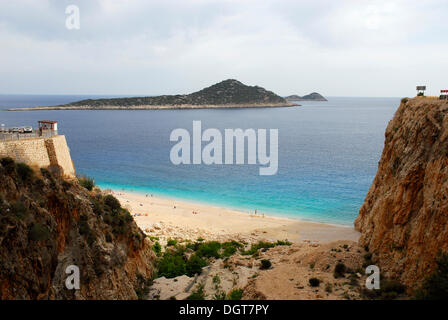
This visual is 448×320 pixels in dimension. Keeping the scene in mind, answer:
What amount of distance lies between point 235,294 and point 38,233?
12.2 m

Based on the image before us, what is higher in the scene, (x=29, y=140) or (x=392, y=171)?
(x=29, y=140)

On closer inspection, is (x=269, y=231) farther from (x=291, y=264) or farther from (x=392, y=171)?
(x=392, y=171)

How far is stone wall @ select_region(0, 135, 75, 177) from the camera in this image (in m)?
15.9

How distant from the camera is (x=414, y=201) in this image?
20469mm

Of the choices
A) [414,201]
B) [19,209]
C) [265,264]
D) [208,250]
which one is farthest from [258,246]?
[19,209]

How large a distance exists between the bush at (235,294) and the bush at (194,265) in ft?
12.7

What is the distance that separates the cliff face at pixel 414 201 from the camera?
1700cm

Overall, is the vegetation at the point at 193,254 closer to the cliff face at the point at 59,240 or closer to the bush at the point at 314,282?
the cliff face at the point at 59,240

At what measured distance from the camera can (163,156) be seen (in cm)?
7800

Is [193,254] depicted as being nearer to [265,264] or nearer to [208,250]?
[208,250]

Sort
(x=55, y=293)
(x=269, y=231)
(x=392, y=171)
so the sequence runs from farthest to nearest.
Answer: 1. (x=269, y=231)
2. (x=392, y=171)
3. (x=55, y=293)

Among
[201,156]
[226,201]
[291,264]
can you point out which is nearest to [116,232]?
[291,264]

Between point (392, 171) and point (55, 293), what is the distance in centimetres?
2377

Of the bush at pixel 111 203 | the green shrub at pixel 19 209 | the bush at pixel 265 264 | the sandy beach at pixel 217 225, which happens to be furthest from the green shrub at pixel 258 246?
the green shrub at pixel 19 209
